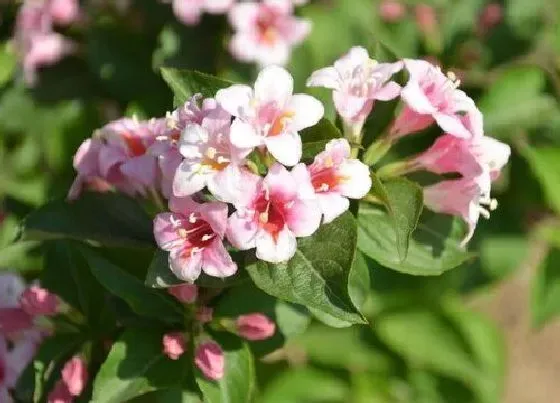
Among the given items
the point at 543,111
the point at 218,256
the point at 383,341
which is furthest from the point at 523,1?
the point at 218,256

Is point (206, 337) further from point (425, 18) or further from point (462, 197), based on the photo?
point (425, 18)

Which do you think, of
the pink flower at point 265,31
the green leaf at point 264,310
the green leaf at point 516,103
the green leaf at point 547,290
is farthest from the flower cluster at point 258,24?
the green leaf at point 547,290

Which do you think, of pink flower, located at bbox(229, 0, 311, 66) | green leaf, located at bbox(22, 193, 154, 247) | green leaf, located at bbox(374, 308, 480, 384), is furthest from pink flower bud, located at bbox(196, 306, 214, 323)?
green leaf, located at bbox(374, 308, 480, 384)

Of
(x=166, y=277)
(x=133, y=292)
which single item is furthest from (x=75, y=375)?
(x=166, y=277)

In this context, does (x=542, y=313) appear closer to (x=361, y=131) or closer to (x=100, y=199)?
(x=361, y=131)

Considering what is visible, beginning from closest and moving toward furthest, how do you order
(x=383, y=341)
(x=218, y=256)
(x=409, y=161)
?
(x=218, y=256) → (x=409, y=161) → (x=383, y=341)

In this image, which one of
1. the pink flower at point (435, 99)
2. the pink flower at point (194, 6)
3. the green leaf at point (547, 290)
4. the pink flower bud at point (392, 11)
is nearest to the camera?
the pink flower at point (435, 99)

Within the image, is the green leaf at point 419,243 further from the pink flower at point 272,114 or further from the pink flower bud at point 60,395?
the pink flower bud at point 60,395
